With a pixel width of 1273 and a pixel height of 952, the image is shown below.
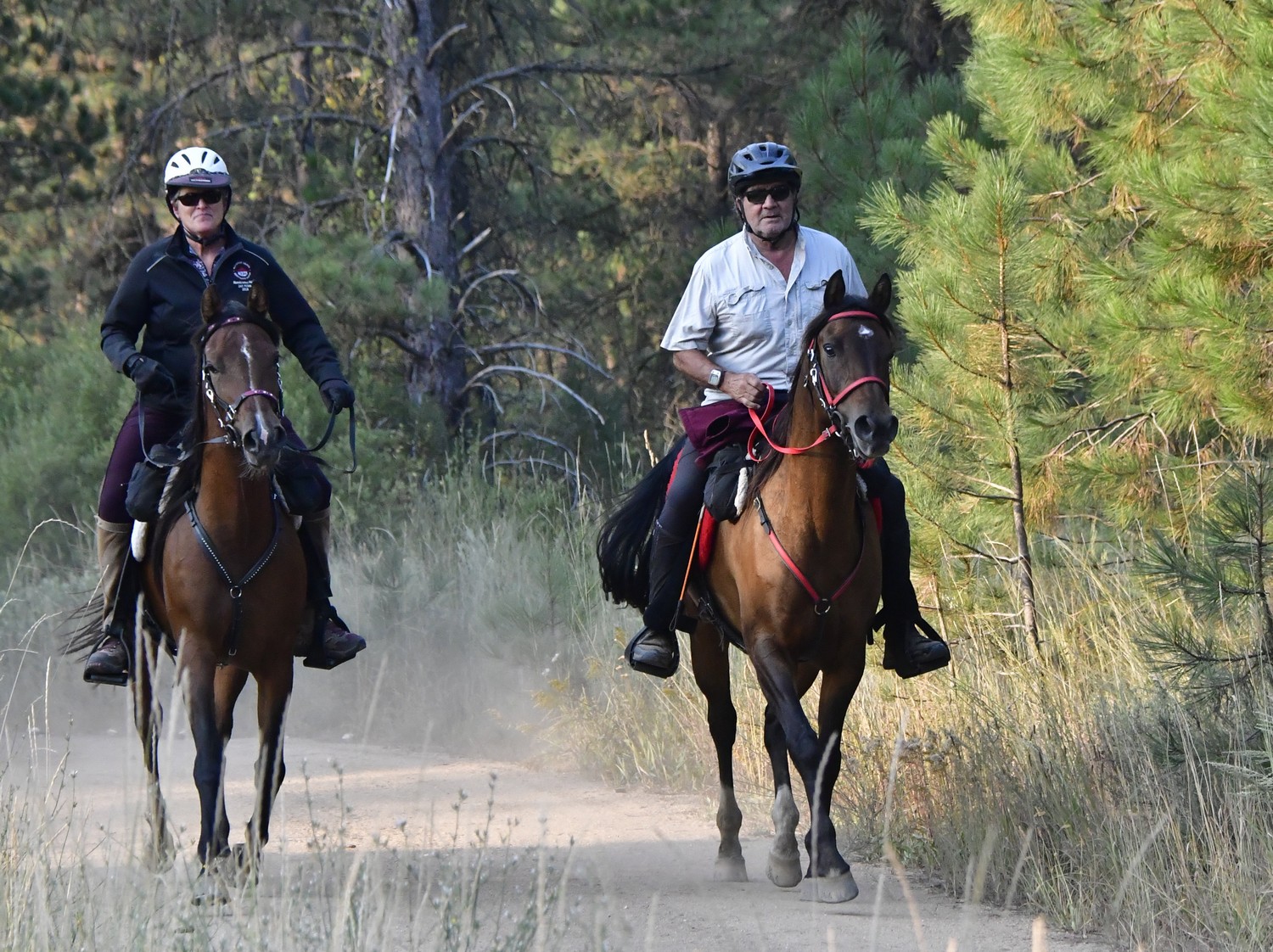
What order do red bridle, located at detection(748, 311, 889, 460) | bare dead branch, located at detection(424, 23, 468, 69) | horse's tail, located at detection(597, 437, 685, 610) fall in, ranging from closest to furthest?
1. red bridle, located at detection(748, 311, 889, 460)
2. horse's tail, located at detection(597, 437, 685, 610)
3. bare dead branch, located at detection(424, 23, 468, 69)

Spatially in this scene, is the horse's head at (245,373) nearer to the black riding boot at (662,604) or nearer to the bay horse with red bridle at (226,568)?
the bay horse with red bridle at (226,568)

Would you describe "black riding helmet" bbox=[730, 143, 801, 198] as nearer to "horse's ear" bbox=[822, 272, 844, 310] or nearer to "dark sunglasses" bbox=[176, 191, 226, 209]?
"horse's ear" bbox=[822, 272, 844, 310]

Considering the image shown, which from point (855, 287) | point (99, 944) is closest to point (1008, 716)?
point (855, 287)

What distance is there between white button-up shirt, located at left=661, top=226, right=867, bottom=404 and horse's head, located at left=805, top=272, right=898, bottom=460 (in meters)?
0.61

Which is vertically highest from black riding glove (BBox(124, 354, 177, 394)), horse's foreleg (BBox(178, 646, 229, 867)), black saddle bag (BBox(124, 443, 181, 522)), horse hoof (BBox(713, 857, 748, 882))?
black riding glove (BBox(124, 354, 177, 394))

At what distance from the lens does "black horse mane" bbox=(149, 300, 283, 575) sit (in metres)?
6.76

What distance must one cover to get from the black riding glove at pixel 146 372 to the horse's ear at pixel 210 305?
14.4 inches

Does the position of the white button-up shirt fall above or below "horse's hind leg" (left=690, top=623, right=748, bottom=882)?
above

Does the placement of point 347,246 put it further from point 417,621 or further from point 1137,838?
point 1137,838

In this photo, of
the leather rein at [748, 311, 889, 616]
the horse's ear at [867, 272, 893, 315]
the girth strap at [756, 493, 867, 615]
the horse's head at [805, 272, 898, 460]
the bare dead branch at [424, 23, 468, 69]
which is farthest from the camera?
the bare dead branch at [424, 23, 468, 69]

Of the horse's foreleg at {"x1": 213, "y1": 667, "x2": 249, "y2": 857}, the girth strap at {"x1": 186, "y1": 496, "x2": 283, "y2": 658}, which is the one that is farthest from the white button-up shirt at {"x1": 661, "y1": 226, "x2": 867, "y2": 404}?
the horse's foreleg at {"x1": 213, "y1": 667, "x2": 249, "y2": 857}

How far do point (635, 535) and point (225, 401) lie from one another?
2286 millimetres

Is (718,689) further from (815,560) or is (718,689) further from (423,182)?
(423,182)

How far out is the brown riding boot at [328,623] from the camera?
7410 millimetres
